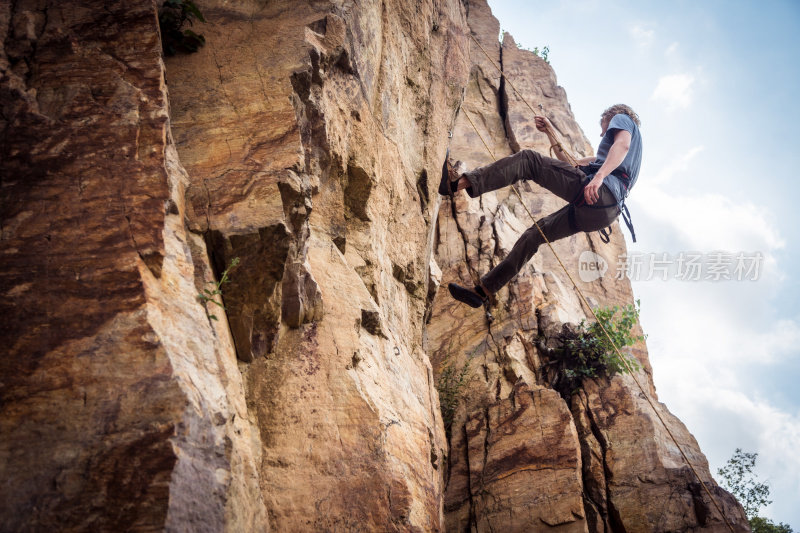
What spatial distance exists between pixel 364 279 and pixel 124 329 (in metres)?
2.80

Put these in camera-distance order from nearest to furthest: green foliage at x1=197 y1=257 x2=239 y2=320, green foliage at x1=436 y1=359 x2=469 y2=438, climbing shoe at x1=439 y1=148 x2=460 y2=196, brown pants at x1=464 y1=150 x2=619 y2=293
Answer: green foliage at x1=197 y1=257 x2=239 y2=320
brown pants at x1=464 y1=150 x2=619 y2=293
climbing shoe at x1=439 y1=148 x2=460 y2=196
green foliage at x1=436 y1=359 x2=469 y2=438

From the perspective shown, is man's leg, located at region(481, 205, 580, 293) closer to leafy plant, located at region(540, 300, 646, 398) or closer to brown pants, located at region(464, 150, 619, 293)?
brown pants, located at region(464, 150, 619, 293)

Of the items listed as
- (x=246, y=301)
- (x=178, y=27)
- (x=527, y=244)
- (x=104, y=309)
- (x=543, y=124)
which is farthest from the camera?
(x=543, y=124)

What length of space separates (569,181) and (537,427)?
3.19m

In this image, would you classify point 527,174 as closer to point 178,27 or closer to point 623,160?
point 623,160

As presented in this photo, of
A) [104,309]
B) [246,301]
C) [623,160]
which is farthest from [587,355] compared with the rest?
[104,309]

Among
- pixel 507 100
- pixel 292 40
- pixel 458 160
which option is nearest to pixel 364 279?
pixel 292 40

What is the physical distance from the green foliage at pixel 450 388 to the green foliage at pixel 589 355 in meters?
1.36

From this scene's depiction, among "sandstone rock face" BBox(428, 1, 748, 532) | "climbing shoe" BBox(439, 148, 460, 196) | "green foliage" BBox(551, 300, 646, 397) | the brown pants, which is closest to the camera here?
"sandstone rock face" BBox(428, 1, 748, 532)

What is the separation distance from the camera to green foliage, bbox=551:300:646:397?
8.91 meters

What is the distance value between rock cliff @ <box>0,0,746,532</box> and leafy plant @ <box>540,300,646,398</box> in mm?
843

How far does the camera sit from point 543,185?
7.75 metres

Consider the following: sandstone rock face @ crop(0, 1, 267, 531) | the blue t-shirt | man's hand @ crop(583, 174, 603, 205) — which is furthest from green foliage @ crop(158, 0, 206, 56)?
the blue t-shirt

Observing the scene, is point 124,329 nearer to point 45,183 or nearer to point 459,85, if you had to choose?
point 45,183
